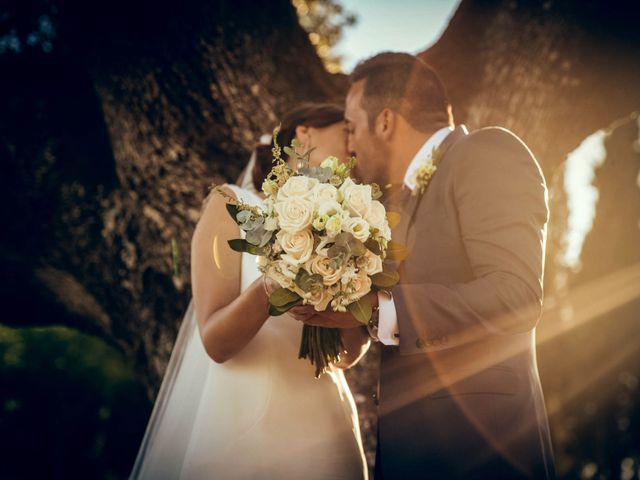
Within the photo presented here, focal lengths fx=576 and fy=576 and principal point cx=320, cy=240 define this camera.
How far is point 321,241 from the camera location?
2076 mm

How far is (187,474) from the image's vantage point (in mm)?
2707

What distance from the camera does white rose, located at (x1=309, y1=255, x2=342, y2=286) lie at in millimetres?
2061

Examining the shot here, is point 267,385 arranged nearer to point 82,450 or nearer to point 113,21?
point 113,21

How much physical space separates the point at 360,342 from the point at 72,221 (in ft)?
8.76

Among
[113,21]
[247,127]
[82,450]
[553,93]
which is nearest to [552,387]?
[82,450]

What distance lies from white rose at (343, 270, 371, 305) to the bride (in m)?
0.51

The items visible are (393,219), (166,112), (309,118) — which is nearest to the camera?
(393,219)

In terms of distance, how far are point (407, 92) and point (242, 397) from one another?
1.93m

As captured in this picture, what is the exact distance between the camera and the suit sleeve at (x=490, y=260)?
222cm

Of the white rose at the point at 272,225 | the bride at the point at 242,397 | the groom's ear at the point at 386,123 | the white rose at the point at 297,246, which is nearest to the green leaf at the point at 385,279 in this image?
the white rose at the point at 297,246

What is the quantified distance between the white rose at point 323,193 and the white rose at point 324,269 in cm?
21

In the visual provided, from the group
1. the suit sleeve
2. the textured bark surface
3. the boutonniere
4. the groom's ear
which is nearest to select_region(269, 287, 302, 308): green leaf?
the suit sleeve

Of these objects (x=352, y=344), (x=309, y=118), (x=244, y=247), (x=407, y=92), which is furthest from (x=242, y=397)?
(x=407, y=92)

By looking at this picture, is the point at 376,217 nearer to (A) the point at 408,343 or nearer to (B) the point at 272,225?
(B) the point at 272,225
